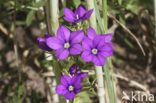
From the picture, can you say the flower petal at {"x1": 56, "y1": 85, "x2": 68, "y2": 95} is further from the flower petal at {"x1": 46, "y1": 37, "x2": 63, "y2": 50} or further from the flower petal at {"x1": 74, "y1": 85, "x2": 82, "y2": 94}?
the flower petal at {"x1": 46, "y1": 37, "x2": 63, "y2": 50}

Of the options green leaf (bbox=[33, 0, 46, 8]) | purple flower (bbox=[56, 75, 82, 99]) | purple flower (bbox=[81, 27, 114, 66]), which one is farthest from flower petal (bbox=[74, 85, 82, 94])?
green leaf (bbox=[33, 0, 46, 8])

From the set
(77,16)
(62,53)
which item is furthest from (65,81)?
(77,16)

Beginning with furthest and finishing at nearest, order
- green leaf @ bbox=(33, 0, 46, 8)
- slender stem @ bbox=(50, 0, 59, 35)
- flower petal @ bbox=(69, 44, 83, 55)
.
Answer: green leaf @ bbox=(33, 0, 46, 8) → slender stem @ bbox=(50, 0, 59, 35) → flower petal @ bbox=(69, 44, 83, 55)

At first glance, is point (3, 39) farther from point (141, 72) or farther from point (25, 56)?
point (141, 72)

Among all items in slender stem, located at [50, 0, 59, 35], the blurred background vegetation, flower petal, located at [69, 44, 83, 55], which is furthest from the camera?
the blurred background vegetation

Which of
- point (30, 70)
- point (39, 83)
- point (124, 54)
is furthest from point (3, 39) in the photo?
point (124, 54)

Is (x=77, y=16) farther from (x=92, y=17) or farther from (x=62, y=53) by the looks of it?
(x=62, y=53)

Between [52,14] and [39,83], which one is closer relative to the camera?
[52,14]
